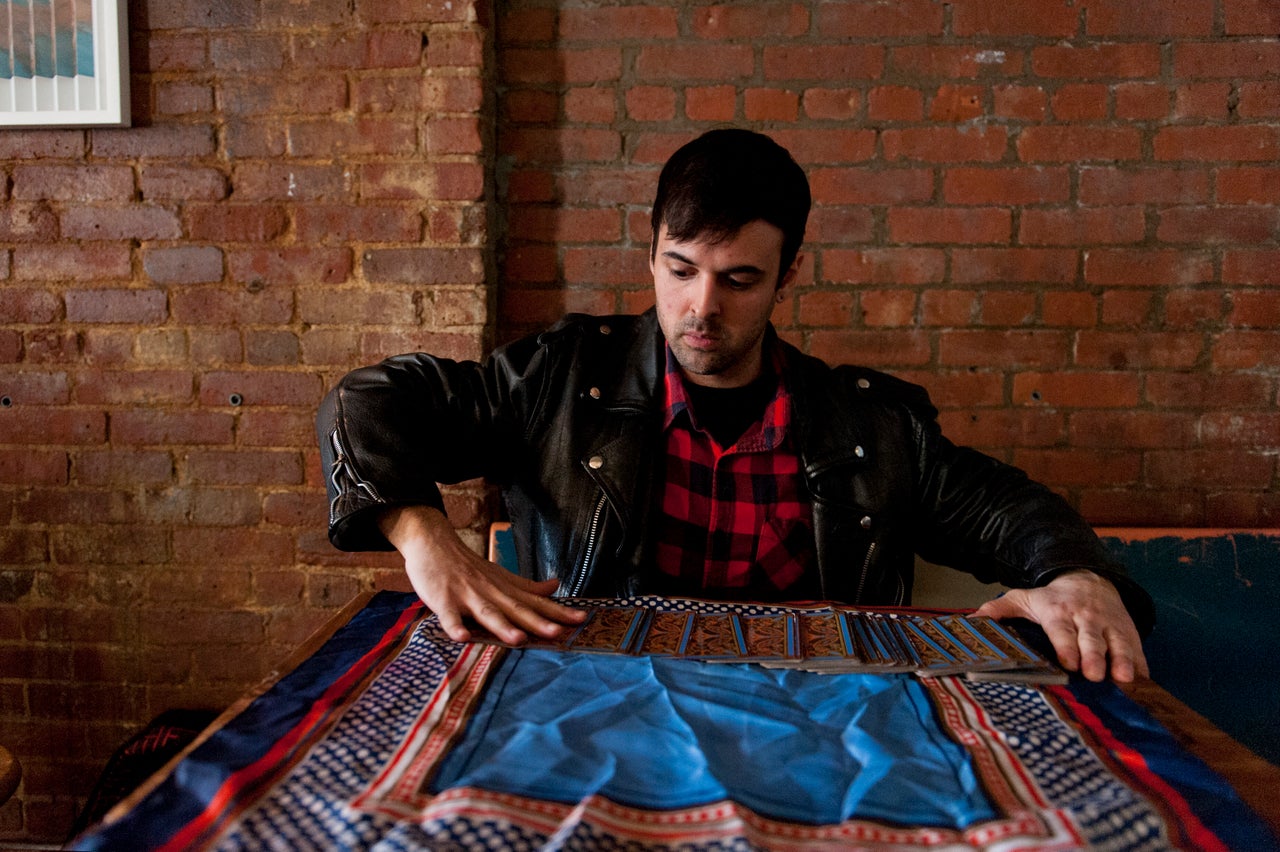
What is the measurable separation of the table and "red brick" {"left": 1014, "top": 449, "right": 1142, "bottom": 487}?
112cm

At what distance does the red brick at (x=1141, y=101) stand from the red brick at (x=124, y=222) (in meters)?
2.29

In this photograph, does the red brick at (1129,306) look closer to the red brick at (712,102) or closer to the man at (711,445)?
the man at (711,445)

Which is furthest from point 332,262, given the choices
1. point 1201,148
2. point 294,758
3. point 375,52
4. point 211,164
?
point 1201,148

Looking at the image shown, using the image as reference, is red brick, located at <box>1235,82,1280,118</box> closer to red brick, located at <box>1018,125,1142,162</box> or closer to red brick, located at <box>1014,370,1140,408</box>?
red brick, located at <box>1018,125,1142,162</box>

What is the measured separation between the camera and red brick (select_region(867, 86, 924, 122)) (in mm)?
1979

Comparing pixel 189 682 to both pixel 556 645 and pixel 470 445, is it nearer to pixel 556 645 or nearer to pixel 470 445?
pixel 470 445

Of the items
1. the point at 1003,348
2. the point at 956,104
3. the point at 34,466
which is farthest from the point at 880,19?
the point at 34,466

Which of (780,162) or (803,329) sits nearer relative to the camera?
(780,162)

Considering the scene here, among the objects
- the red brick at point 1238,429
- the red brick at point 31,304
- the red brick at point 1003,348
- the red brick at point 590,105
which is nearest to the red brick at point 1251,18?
the red brick at point 1003,348

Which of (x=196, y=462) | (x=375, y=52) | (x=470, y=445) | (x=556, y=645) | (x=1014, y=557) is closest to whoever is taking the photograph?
(x=556, y=645)

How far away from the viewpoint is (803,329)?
81.1 inches

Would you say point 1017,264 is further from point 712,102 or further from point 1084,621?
point 1084,621

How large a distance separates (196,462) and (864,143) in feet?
6.01

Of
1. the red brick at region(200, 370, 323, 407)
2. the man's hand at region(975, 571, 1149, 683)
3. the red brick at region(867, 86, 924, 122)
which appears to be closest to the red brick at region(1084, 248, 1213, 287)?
the red brick at region(867, 86, 924, 122)
